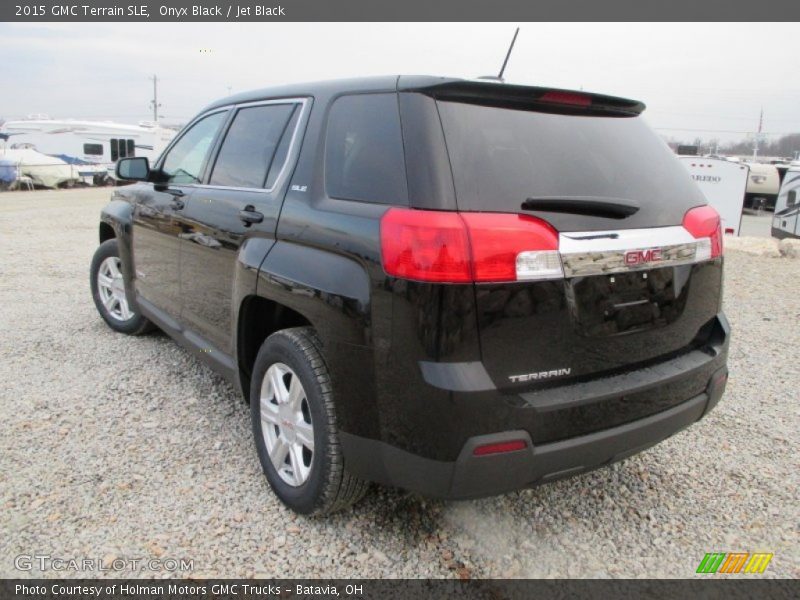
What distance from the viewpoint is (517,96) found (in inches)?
88.0

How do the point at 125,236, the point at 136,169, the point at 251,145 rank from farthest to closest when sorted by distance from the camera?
the point at 125,236 → the point at 136,169 → the point at 251,145

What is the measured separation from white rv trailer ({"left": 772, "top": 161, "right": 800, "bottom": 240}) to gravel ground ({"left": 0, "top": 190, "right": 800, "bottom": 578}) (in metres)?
12.2

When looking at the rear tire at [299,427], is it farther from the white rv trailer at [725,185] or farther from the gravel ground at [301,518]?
the white rv trailer at [725,185]

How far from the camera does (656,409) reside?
2.31 meters

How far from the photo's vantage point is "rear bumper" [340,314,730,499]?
1.97 m

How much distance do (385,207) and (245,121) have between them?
1571 millimetres

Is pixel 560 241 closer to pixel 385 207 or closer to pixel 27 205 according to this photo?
pixel 385 207

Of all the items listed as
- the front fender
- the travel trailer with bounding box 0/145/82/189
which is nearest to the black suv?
the front fender

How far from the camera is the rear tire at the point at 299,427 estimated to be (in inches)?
91.2

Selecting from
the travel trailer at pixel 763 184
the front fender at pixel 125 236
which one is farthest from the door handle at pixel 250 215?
the travel trailer at pixel 763 184

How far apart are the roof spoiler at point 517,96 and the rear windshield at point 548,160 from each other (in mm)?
30

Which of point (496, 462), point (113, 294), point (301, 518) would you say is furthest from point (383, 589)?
point (113, 294)

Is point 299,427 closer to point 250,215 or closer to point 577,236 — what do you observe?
point 250,215

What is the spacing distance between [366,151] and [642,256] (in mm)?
1079
